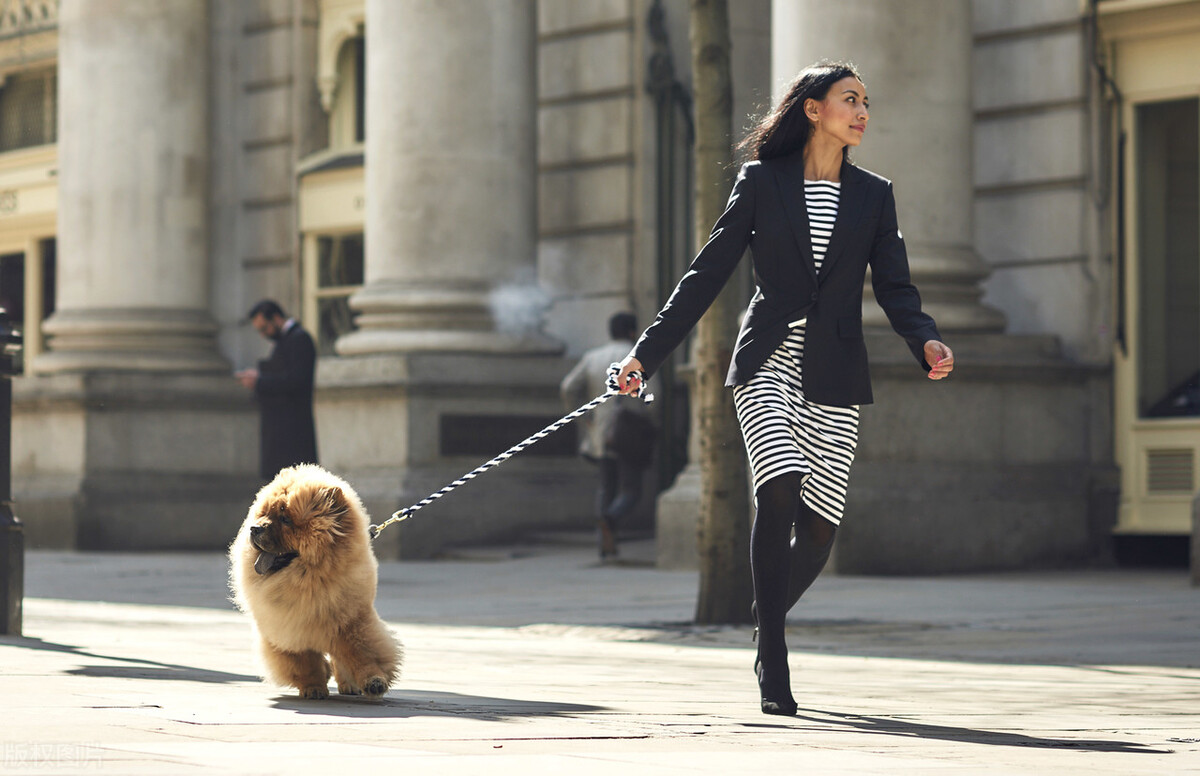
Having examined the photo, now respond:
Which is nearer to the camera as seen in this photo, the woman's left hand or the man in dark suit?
the woman's left hand

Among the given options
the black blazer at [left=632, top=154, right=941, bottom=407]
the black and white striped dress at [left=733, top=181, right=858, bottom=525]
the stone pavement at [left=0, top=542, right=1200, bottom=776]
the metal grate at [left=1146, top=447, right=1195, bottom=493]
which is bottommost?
the stone pavement at [left=0, top=542, right=1200, bottom=776]

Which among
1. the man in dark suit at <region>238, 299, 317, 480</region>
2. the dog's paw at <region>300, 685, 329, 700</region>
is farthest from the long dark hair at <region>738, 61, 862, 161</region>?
the man in dark suit at <region>238, 299, 317, 480</region>

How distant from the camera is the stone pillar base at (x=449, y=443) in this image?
16344mm

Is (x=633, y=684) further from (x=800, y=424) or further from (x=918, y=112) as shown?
(x=918, y=112)

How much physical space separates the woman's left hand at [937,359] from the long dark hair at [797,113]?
761 mm

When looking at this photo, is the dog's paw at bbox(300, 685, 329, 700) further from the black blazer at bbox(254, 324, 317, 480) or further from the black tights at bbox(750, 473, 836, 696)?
the black blazer at bbox(254, 324, 317, 480)

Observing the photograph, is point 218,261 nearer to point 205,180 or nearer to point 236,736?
point 205,180

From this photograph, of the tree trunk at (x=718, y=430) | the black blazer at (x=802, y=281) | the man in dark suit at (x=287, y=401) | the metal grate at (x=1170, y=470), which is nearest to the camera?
the black blazer at (x=802, y=281)

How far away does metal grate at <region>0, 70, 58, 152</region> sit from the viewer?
2239 cm

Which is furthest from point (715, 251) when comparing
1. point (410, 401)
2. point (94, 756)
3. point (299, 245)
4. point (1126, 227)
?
A: point (299, 245)

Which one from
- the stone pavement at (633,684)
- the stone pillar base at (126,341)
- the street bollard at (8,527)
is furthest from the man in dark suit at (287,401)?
the stone pillar base at (126,341)

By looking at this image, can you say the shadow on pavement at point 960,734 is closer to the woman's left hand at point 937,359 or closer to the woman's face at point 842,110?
the woman's left hand at point 937,359

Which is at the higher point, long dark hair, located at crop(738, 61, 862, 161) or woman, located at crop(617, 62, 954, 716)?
long dark hair, located at crop(738, 61, 862, 161)

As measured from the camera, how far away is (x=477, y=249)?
1686cm
